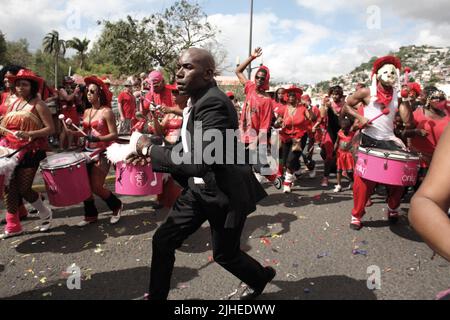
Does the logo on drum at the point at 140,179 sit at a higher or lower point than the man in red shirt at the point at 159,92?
lower

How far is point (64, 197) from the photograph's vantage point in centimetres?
405

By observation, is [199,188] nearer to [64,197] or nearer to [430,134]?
[64,197]

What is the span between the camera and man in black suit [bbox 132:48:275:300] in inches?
89.0

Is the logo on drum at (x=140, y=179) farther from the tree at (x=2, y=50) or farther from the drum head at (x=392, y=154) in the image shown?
the tree at (x=2, y=50)

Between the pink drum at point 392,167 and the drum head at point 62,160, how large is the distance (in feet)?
11.7

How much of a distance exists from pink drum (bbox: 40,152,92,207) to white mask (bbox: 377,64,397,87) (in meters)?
3.96

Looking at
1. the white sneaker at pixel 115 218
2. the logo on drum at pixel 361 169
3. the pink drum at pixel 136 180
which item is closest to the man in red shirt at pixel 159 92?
the pink drum at pixel 136 180

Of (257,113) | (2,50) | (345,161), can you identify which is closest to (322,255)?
(257,113)

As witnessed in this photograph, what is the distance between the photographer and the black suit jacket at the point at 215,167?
7.30 ft

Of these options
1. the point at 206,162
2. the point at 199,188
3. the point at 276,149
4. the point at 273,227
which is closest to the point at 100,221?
the point at 273,227

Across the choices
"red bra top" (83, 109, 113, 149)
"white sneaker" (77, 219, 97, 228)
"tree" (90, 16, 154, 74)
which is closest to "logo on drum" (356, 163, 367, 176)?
"red bra top" (83, 109, 113, 149)

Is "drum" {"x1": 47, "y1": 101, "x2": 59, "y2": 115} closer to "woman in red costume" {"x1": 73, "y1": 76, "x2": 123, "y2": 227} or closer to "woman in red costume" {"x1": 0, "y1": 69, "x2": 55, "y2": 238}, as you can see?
"woman in red costume" {"x1": 73, "y1": 76, "x2": 123, "y2": 227}

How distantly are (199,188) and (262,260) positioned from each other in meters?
1.71

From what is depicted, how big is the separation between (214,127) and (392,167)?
2678 mm
